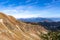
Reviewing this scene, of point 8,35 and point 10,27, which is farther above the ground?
point 10,27

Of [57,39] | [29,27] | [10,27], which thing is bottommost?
[57,39]

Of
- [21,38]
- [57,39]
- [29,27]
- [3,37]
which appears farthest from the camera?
[29,27]

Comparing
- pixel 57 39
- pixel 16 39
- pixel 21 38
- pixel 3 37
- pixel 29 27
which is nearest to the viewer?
pixel 57 39

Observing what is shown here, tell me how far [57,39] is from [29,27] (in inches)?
3537

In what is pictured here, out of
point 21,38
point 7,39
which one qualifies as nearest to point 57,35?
point 7,39

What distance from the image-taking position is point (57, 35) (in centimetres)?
10219

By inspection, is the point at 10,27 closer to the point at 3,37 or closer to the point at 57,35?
the point at 3,37

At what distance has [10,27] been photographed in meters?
138

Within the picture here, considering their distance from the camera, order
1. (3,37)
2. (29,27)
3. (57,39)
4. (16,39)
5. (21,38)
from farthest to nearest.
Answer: (29,27) < (21,38) < (16,39) < (3,37) < (57,39)

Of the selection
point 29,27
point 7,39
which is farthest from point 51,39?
point 29,27

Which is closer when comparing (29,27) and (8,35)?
(8,35)

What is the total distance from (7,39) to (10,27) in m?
26.1

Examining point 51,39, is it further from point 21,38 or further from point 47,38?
point 21,38

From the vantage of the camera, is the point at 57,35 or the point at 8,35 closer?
the point at 57,35
